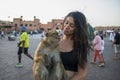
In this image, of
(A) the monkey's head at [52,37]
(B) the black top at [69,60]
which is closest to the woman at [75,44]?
(B) the black top at [69,60]

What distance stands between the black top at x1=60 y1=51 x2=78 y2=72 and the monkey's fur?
17cm

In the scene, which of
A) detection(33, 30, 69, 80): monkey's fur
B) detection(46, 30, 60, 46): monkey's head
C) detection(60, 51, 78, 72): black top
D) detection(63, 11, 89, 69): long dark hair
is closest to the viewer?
detection(33, 30, 69, 80): monkey's fur

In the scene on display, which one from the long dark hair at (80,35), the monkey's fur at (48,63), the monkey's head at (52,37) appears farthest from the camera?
the long dark hair at (80,35)

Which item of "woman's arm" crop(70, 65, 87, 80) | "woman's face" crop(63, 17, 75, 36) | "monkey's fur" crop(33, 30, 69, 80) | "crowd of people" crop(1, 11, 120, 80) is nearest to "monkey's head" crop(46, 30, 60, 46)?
"monkey's fur" crop(33, 30, 69, 80)

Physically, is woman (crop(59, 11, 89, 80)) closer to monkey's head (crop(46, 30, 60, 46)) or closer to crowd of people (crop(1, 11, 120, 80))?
crowd of people (crop(1, 11, 120, 80))

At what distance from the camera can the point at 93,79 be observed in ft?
25.7

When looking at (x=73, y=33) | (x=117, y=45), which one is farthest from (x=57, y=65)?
(x=117, y=45)

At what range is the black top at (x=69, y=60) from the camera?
2443 mm

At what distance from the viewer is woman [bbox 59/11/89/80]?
98.3 inches

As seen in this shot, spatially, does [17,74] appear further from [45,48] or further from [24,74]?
[45,48]

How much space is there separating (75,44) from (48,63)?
537mm

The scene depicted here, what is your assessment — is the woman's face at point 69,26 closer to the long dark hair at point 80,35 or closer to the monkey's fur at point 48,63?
the long dark hair at point 80,35

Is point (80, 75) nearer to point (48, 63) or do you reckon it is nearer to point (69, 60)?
point (69, 60)

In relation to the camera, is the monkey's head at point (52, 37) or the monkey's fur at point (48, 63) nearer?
the monkey's fur at point (48, 63)
